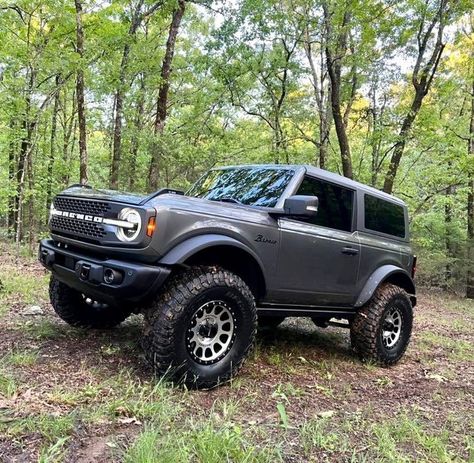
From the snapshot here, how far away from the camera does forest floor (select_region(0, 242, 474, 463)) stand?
2367mm

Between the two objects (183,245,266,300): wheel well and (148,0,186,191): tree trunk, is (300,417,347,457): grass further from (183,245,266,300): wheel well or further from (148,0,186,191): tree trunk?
(148,0,186,191): tree trunk

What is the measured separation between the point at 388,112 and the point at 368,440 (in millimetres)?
12312

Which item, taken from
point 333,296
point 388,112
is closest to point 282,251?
point 333,296

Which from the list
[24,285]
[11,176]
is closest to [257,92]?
[11,176]

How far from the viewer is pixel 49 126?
816 inches

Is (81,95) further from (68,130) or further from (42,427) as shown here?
(68,130)

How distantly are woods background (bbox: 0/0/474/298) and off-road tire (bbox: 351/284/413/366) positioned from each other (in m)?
6.44

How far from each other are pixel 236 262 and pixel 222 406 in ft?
4.02

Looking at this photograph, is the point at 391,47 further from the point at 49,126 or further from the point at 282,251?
the point at 49,126

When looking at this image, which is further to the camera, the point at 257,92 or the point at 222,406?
the point at 257,92

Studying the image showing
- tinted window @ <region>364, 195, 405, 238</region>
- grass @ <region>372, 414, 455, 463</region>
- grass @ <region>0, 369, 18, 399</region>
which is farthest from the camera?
tinted window @ <region>364, 195, 405, 238</region>

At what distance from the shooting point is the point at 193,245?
3.32 metres

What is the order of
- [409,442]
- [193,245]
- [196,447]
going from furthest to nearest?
[193,245]
[409,442]
[196,447]

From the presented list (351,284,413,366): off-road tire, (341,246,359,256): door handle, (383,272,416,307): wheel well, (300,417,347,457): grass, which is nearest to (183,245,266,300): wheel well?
(341,246,359,256): door handle
